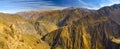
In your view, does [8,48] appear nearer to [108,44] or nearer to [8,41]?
[8,41]

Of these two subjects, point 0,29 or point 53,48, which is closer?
point 0,29

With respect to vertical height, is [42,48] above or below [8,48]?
below

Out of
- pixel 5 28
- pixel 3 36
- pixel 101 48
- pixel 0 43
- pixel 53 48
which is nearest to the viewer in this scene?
pixel 0 43

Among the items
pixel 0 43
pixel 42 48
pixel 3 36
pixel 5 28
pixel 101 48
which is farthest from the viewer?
A: pixel 101 48

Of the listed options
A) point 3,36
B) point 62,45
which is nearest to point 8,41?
point 3,36

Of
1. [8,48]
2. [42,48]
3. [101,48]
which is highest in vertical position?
[8,48]

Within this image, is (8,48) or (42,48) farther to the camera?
(42,48)

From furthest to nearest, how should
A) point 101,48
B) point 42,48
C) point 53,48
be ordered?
point 101,48, point 53,48, point 42,48

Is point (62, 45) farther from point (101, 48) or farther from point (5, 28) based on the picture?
point (5, 28)

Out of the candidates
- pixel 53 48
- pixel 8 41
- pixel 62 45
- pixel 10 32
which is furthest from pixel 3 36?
pixel 62 45
